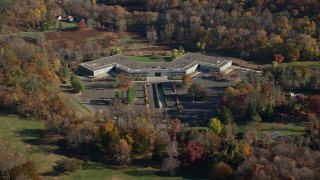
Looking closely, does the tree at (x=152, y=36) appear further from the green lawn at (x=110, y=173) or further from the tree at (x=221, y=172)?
the tree at (x=221, y=172)

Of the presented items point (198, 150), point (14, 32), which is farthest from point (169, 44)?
point (198, 150)

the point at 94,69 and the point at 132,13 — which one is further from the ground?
the point at 132,13

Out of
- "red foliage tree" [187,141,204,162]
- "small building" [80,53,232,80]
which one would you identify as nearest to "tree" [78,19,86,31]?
"small building" [80,53,232,80]

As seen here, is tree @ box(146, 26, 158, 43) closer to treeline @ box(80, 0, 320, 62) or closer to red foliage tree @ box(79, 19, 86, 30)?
treeline @ box(80, 0, 320, 62)

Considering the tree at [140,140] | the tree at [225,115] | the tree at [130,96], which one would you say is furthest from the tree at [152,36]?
the tree at [140,140]

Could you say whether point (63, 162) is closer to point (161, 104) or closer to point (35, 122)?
point (35, 122)

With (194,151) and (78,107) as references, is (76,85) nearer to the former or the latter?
(78,107)

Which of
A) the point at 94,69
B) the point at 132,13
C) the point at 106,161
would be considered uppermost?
the point at 132,13
